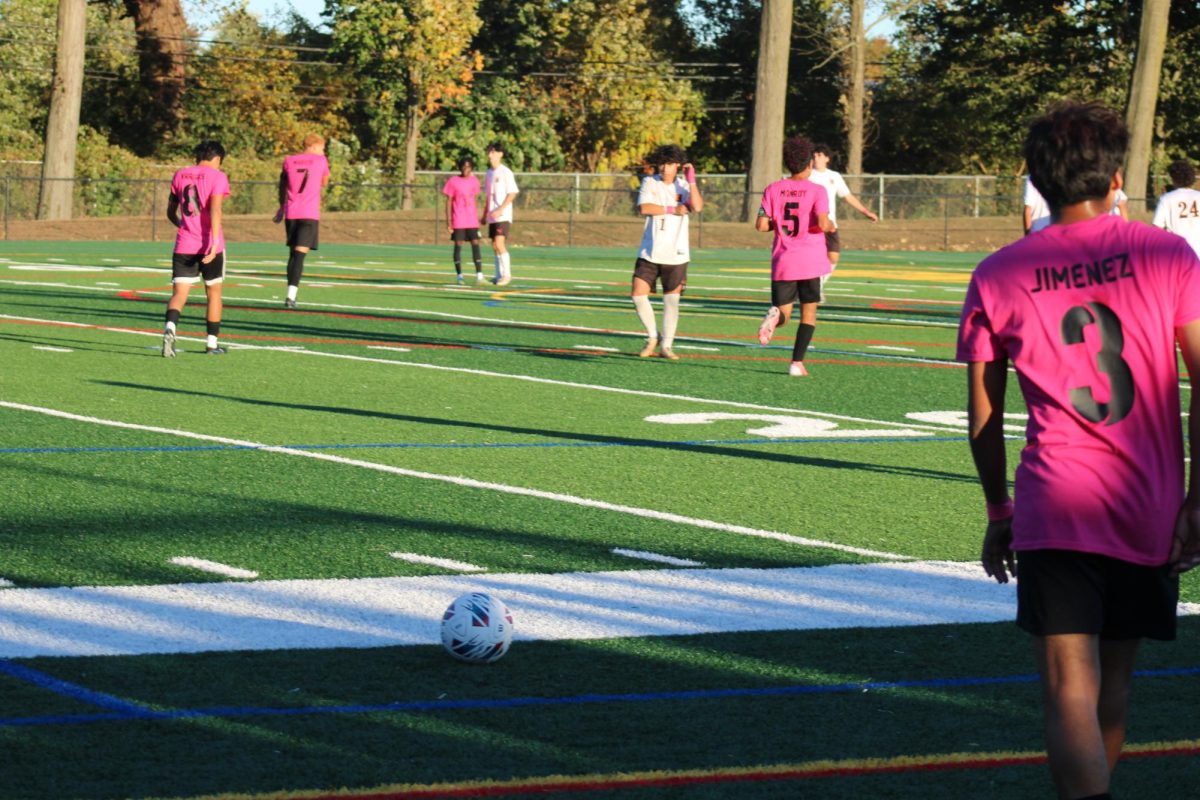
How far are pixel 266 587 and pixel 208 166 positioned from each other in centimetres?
1007

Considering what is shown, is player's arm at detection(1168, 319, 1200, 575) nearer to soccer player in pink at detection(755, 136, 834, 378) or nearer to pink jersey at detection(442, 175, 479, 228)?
soccer player in pink at detection(755, 136, 834, 378)

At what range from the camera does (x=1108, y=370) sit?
415cm

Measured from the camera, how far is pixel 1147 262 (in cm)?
413

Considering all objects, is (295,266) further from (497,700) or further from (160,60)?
(160,60)

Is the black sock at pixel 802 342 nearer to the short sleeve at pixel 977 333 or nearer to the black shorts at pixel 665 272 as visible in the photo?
the black shorts at pixel 665 272

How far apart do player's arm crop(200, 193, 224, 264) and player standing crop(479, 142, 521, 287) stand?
37.0 feet

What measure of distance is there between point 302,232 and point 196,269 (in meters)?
5.39

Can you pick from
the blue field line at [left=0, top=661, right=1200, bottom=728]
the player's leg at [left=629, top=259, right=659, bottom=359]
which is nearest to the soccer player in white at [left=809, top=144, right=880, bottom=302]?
the player's leg at [left=629, top=259, right=659, bottom=359]

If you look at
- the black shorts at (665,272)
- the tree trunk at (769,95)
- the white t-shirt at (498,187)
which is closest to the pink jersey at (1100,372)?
the black shorts at (665,272)

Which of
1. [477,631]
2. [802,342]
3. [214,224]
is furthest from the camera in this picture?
[214,224]

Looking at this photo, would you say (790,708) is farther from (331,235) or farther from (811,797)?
(331,235)

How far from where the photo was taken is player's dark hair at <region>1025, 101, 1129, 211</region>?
4.12m

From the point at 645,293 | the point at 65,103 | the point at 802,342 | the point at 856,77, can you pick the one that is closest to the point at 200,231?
the point at 645,293

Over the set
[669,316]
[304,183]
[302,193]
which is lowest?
[669,316]
